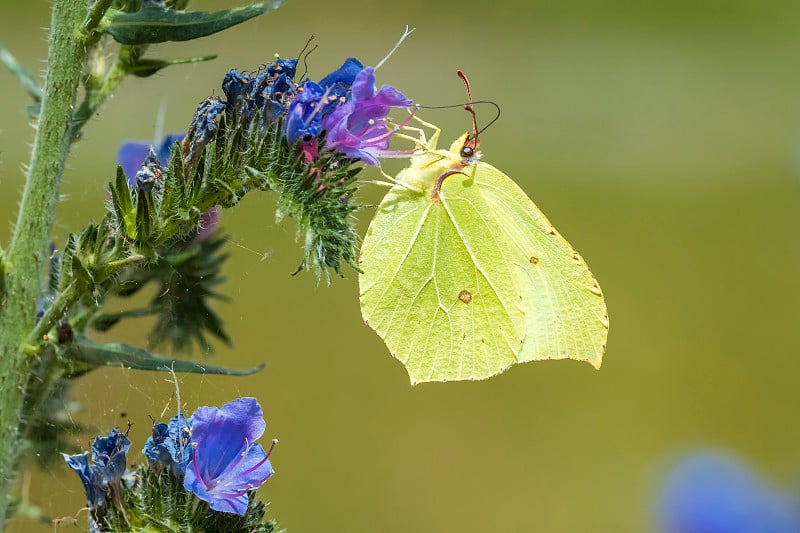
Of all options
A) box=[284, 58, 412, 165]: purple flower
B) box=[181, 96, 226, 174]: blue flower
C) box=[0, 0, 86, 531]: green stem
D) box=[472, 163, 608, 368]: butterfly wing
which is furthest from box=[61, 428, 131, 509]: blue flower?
box=[472, 163, 608, 368]: butterfly wing

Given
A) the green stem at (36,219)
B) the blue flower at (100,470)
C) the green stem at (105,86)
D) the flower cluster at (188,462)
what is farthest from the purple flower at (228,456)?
the green stem at (105,86)

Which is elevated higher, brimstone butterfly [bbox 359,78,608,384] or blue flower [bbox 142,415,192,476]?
brimstone butterfly [bbox 359,78,608,384]

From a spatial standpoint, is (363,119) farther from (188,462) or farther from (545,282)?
(545,282)

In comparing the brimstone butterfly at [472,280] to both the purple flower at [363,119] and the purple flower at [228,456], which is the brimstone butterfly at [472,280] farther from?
the purple flower at [228,456]

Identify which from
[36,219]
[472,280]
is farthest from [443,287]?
[36,219]

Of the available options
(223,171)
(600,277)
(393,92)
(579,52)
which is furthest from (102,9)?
(579,52)

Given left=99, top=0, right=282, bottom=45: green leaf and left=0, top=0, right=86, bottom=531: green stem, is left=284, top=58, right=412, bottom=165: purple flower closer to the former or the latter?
left=99, top=0, right=282, bottom=45: green leaf

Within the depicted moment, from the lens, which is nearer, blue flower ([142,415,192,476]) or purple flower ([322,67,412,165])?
blue flower ([142,415,192,476])
